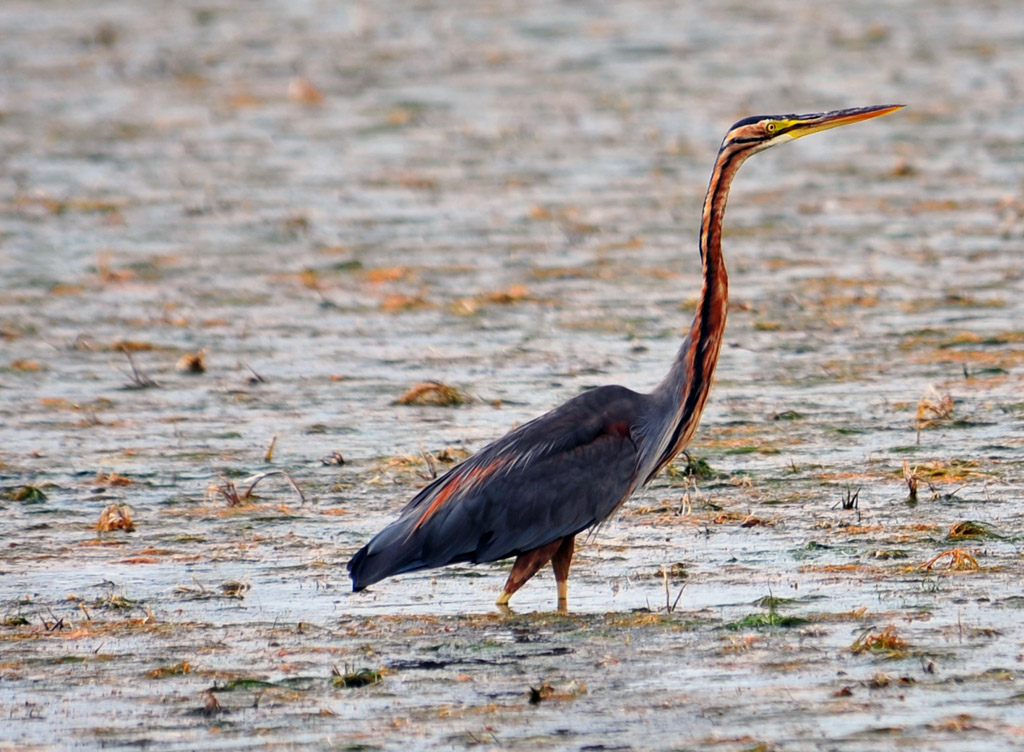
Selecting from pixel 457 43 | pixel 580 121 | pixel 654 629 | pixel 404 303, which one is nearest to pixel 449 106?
pixel 580 121

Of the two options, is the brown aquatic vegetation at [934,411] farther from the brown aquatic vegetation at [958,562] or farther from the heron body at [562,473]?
the brown aquatic vegetation at [958,562]

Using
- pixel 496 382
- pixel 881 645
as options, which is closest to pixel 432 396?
pixel 496 382

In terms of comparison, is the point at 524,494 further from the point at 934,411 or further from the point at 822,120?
the point at 934,411

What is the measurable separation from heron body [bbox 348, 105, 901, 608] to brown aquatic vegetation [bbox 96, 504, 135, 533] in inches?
55.5

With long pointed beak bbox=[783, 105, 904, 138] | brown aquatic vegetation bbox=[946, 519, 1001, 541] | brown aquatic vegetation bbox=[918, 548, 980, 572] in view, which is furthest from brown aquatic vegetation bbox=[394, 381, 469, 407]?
brown aquatic vegetation bbox=[918, 548, 980, 572]

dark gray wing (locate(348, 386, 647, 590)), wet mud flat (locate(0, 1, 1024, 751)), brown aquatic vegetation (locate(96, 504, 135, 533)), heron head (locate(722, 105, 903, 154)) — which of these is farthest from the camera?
brown aquatic vegetation (locate(96, 504, 135, 533))

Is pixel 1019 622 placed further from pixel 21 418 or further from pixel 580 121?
pixel 580 121

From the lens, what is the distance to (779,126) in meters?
7.77

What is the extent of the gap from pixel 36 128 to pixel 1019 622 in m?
14.2

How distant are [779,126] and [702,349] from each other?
3.15 ft

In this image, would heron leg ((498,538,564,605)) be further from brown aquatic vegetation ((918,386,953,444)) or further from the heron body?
brown aquatic vegetation ((918,386,953,444))

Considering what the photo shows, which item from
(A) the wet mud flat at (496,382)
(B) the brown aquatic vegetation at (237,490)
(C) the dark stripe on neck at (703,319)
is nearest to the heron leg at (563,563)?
(A) the wet mud flat at (496,382)

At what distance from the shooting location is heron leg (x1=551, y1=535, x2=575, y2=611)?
23.0 feet

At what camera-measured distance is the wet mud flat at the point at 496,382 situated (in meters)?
5.96
